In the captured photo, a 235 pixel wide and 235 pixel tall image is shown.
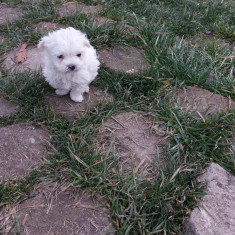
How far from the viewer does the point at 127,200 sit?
2.36 meters

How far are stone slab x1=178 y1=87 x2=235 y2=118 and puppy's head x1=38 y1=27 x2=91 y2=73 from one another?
1307mm

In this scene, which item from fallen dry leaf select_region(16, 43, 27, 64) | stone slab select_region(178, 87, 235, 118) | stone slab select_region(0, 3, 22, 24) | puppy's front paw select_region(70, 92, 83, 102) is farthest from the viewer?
stone slab select_region(0, 3, 22, 24)

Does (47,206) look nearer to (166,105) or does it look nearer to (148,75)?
(166,105)

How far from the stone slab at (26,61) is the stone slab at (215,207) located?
Answer: 99.9 inches

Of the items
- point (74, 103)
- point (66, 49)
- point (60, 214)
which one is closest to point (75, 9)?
point (74, 103)

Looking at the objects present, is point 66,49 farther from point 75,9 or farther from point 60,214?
point 75,9

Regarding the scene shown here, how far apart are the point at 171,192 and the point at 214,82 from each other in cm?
175

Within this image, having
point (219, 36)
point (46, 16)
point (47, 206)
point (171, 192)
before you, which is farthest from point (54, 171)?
point (219, 36)

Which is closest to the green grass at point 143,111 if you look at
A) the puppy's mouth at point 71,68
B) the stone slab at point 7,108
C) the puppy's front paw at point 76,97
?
the stone slab at point 7,108

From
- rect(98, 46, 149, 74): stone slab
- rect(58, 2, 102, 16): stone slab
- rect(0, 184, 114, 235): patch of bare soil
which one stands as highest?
rect(58, 2, 102, 16): stone slab

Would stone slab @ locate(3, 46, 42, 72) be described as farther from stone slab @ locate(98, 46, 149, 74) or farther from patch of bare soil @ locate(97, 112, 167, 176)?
patch of bare soil @ locate(97, 112, 167, 176)

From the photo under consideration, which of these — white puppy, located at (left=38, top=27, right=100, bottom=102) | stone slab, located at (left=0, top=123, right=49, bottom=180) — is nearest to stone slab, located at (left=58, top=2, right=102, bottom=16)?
white puppy, located at (left=38, top=27, right=100, bottom=102)

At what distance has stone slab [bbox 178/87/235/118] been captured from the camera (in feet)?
10.3

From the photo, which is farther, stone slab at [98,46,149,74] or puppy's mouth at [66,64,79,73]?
stone slab at [98,46,149,74]
